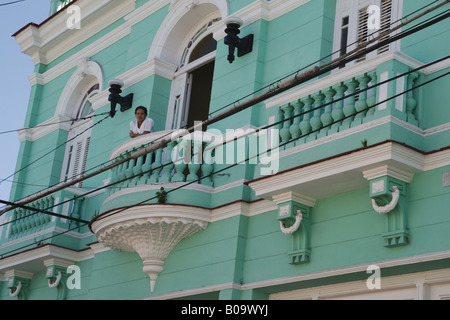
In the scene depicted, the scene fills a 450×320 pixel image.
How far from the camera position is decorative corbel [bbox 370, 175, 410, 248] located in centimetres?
880

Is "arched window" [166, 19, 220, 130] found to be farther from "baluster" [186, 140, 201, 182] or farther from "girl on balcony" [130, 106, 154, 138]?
"baluster" [186, 140, 201, 182]

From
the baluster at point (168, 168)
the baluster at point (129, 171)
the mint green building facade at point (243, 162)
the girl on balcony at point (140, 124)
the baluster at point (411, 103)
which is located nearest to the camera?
the mint green building facade at point (243, 162)

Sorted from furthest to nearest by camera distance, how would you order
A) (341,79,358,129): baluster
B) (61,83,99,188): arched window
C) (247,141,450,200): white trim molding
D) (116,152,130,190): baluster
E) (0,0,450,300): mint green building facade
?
(61,83,99,188): arched window
(116,152,130,190): baluster
(341,79,358,129): baluster
(0,0,450,300): mint green building facade
(247,141,450,200): white trim molding

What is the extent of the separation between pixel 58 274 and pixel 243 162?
4.86 m

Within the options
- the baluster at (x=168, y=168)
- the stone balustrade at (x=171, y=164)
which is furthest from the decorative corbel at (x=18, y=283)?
the baluster at (x=168, y=168)

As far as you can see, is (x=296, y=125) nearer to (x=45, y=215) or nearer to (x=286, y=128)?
(x=286, y=128)

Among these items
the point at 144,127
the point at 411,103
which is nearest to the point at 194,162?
the point at 144,127

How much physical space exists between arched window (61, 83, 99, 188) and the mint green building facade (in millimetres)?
44

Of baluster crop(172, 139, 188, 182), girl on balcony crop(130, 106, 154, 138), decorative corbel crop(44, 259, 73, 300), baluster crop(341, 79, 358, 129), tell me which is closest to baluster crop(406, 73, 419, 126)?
baluster crop(341, 79, 358, 129)

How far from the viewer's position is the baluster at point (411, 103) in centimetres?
918

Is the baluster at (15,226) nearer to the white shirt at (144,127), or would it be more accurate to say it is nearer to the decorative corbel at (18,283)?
the decorative corbel at (18,283)

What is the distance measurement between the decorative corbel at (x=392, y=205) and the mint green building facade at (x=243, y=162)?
0.08 feet

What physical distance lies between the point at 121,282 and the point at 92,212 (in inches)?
86.1

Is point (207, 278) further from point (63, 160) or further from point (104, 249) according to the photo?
point (63, 160)
